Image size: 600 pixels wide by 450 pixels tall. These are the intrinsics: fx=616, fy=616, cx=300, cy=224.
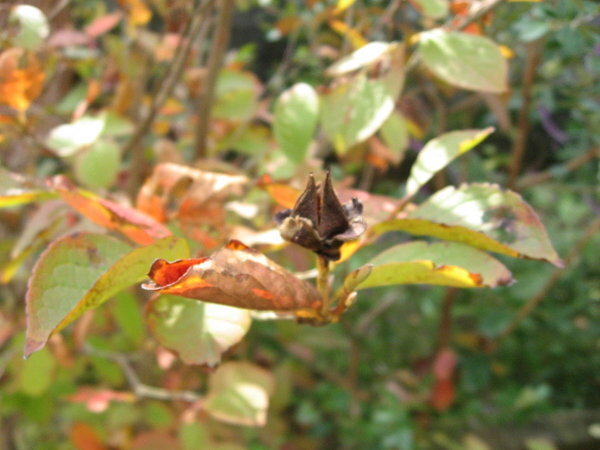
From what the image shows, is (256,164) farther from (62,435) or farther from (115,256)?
(62,435)

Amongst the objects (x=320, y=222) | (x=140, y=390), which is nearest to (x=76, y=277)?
(x=320, y=222)

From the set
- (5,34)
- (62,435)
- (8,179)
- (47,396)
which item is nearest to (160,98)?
(5,34)

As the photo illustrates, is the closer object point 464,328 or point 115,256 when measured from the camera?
point 115,256

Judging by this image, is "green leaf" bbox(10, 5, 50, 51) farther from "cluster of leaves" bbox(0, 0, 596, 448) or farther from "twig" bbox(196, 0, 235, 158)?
"twig" bbox(196, 0, 235, 158)

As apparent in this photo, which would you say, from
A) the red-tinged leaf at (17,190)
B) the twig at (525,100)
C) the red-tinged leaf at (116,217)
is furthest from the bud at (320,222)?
the twig at (525,100)

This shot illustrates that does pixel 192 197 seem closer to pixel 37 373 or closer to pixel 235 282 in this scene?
pixel 235 282

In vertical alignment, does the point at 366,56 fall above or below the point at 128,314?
above

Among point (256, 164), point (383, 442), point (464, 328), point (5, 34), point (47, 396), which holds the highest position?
point (5, 34)
